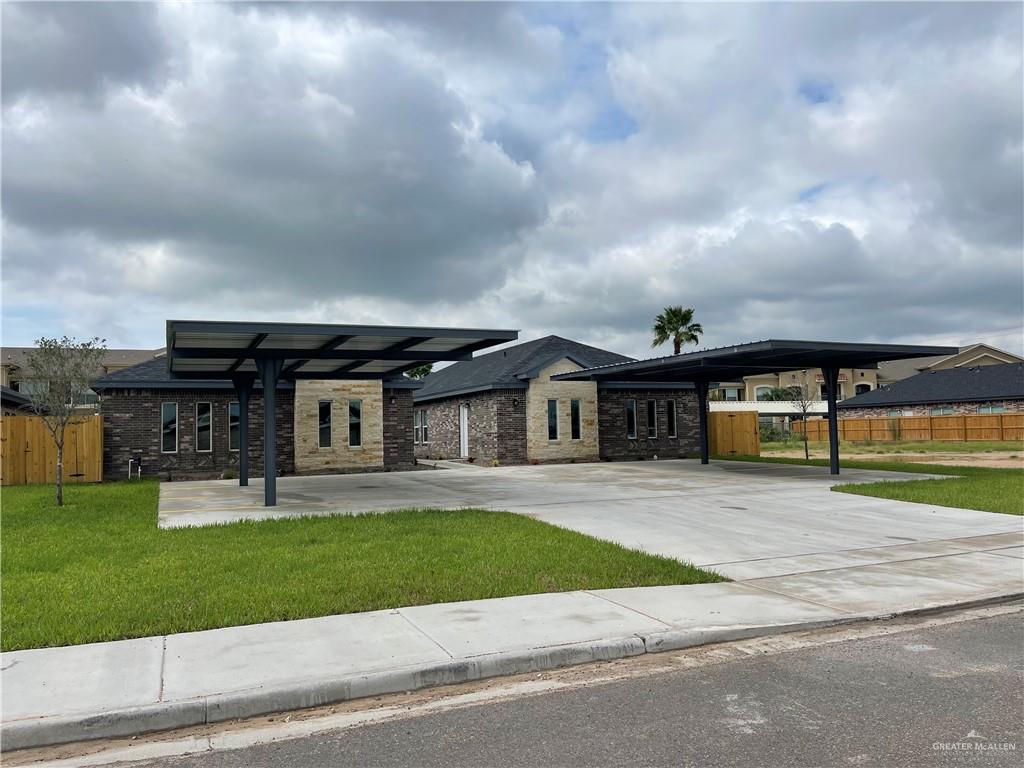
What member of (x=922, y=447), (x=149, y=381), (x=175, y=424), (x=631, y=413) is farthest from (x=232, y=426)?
(x=922, y=447)

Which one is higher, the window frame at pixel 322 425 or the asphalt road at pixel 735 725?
the window frame at pixel 322 425

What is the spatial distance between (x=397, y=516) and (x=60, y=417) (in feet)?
27.5

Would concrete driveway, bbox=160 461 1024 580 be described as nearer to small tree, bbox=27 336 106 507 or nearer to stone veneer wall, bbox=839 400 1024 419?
small tree, bbox=27 336 106 507

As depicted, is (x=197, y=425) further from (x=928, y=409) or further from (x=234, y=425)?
(x=928, y=409)

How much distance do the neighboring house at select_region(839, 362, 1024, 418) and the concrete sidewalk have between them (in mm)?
46749

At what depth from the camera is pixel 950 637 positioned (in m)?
6.73

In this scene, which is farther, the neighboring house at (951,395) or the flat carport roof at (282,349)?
the neighboring house at (951,395)

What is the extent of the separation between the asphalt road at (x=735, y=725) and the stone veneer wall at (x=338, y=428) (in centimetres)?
2248

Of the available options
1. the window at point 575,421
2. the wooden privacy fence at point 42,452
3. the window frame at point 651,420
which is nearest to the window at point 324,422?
the wooden privacy fence at point 42,452

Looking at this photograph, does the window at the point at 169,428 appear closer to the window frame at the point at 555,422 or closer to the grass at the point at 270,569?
the grass at the point at 270,569

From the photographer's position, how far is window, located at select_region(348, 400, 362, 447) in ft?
90.4

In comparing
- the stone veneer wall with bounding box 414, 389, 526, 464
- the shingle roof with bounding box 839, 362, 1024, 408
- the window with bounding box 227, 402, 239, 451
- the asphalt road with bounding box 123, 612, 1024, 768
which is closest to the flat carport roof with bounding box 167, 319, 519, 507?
the window with bounding box 227, 402, 239, 451

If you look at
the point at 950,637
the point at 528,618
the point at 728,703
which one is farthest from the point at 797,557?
the point at 728,703

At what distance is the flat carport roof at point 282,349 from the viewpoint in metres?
14.9
